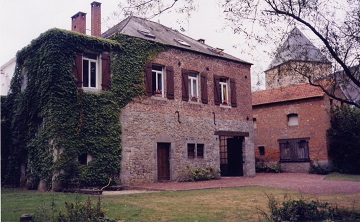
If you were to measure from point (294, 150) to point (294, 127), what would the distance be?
1662 millimetres

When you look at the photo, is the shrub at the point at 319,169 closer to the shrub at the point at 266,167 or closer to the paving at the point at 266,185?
the shrub at the point at 266,167

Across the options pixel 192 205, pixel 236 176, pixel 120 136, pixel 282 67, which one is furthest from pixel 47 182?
pixel 236 176

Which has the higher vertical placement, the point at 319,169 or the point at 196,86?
the point at 196,86

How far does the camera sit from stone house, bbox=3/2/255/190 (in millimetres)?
14539

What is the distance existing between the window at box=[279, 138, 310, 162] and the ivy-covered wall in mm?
13278

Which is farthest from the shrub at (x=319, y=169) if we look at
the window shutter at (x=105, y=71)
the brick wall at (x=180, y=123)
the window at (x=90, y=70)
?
the window at (x=90, y=70)

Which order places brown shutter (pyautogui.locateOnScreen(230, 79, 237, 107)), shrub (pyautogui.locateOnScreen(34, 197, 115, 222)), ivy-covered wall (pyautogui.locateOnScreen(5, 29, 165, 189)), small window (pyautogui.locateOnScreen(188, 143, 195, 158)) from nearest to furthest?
1. shrub (pyautogui.locateOnScreen(34, 197, 115, 222))
2. ivy-covered wall (pyautogui.locateOnScreen(5, 29, 165, 189))
3. small window (pyautogui.locateOnScreen(188, 143, 195, 158))
4. brown shutter (pyautogui.locateOnScreen(230, 79, 237, 107))

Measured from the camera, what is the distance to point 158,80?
59.1 feet

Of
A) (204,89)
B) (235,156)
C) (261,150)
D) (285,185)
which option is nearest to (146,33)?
(204,89)

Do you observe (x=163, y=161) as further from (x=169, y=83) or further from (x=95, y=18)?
(x=95, y=18)

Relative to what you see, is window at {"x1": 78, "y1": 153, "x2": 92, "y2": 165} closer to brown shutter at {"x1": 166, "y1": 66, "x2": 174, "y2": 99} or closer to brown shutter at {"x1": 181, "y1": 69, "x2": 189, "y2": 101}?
brown shutter at {"x1": 166, "y1": 66, "x2": 174, "y2": 99}

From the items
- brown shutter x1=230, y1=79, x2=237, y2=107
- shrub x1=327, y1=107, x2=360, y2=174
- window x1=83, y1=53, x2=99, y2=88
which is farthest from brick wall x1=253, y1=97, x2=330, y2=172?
window x1=83, y1=53, x2=99, y2=88

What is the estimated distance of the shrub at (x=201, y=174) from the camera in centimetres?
1802

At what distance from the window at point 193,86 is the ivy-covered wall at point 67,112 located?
9.91 feet
